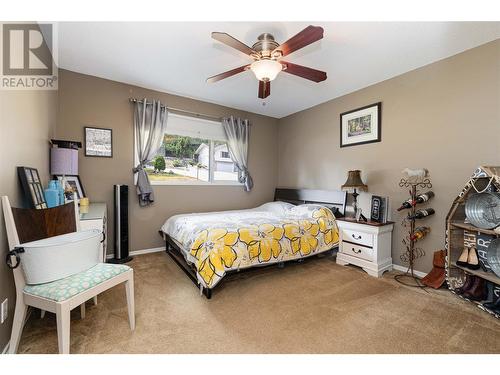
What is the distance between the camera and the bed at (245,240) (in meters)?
2.30

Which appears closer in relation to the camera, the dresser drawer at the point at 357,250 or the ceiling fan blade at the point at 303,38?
the ceiling fan blade at the point at 303,38

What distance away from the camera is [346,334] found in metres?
1.75

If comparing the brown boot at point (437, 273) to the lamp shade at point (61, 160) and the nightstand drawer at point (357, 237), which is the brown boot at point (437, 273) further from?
the lamp shade at point (61, 160)

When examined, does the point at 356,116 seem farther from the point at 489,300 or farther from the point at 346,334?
the point at 346,334

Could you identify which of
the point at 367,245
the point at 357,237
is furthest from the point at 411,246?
the point at 357,237

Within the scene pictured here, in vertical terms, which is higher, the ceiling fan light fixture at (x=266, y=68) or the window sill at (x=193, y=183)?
the ceiling fan light fixture at (x=266, y=68)

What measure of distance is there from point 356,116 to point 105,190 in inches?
155

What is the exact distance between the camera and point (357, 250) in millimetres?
3088

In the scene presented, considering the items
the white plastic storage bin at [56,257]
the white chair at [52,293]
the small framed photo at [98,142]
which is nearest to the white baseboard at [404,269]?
the white chair at [52,293]

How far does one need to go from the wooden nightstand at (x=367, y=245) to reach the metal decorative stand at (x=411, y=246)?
178mm

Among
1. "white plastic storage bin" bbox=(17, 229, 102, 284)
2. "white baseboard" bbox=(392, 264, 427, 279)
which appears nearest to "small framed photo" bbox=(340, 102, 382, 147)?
"white baseboard" bbox=(392, 264, 427, 279)

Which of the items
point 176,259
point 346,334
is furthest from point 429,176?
point 176,259

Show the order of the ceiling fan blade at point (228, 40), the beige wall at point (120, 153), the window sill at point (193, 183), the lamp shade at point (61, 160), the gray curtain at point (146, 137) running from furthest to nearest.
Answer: the window sill at point (193, 183) → the gray curtain at point (146, 137) → the beige wall at point (120, 153) → the lamp shade at point (61, 160) → the ceiling fan blade at point (228, 40)

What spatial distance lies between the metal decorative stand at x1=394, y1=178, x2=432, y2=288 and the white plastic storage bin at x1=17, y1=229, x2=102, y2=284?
10.5ft
